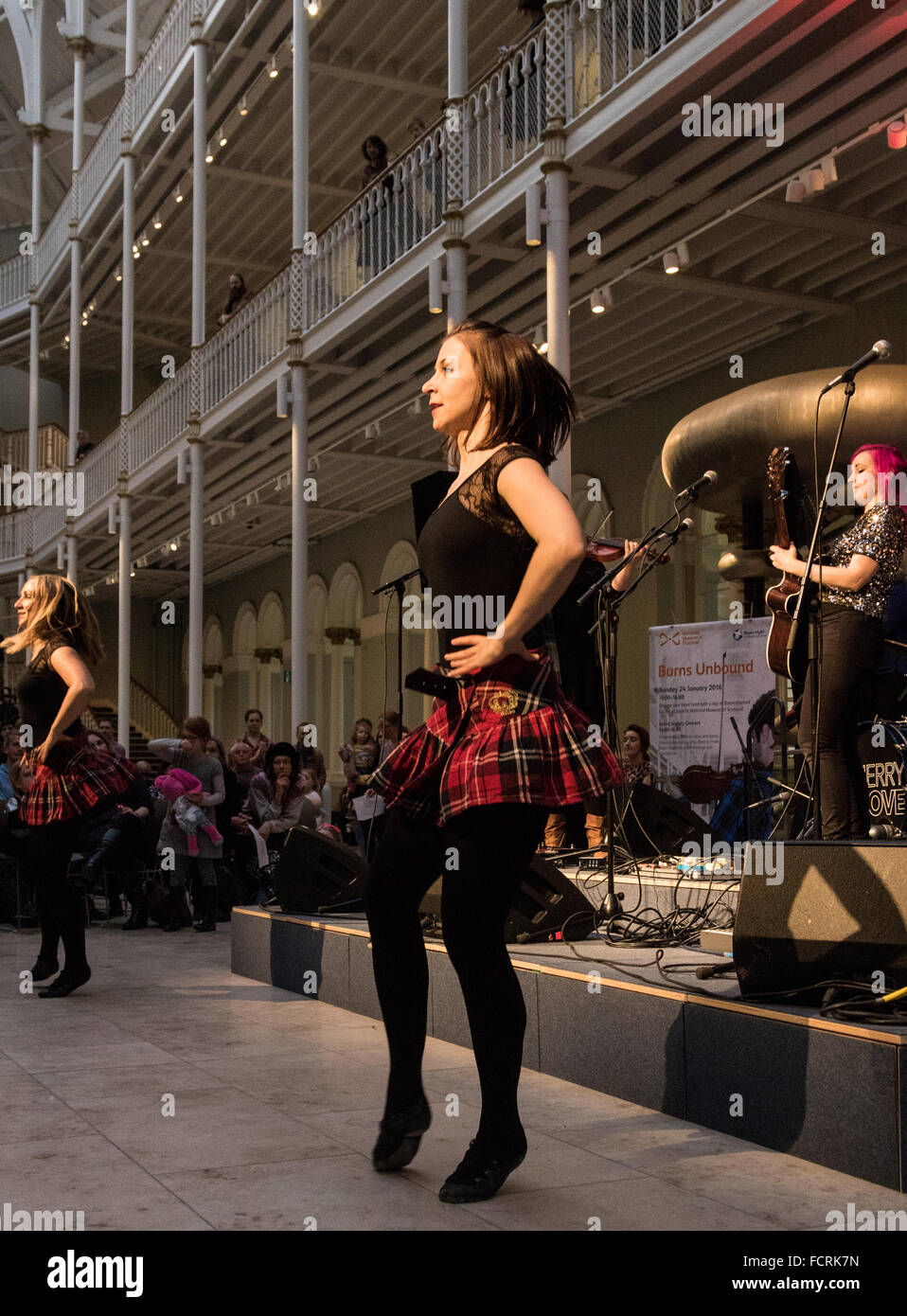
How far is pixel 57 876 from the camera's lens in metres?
5.02

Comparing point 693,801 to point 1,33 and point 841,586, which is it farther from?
point 1,33

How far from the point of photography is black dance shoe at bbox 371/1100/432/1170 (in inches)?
103

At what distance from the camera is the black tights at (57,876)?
16.3 ft

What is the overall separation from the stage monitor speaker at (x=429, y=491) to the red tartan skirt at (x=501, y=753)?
1356 millimetres

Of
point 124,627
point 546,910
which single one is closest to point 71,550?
point 124,627

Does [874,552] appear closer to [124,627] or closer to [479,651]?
[479,651]

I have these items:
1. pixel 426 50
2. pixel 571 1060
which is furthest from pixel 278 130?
pixel 571 1060

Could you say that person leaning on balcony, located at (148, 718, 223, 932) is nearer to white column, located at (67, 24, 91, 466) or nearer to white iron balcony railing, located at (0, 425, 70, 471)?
white column, located at (67, 24, 91, 466)

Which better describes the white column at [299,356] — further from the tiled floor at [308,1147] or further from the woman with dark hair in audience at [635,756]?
the tiled floor at [308,1147]

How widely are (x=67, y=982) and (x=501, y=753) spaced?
3.44 meters

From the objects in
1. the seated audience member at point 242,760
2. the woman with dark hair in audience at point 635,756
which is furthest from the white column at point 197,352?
the woman with dark hair in audience at point 635,756

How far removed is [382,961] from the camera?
2.60 metres

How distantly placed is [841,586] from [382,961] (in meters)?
2.32

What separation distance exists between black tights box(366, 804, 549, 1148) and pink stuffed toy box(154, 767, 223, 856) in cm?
615
